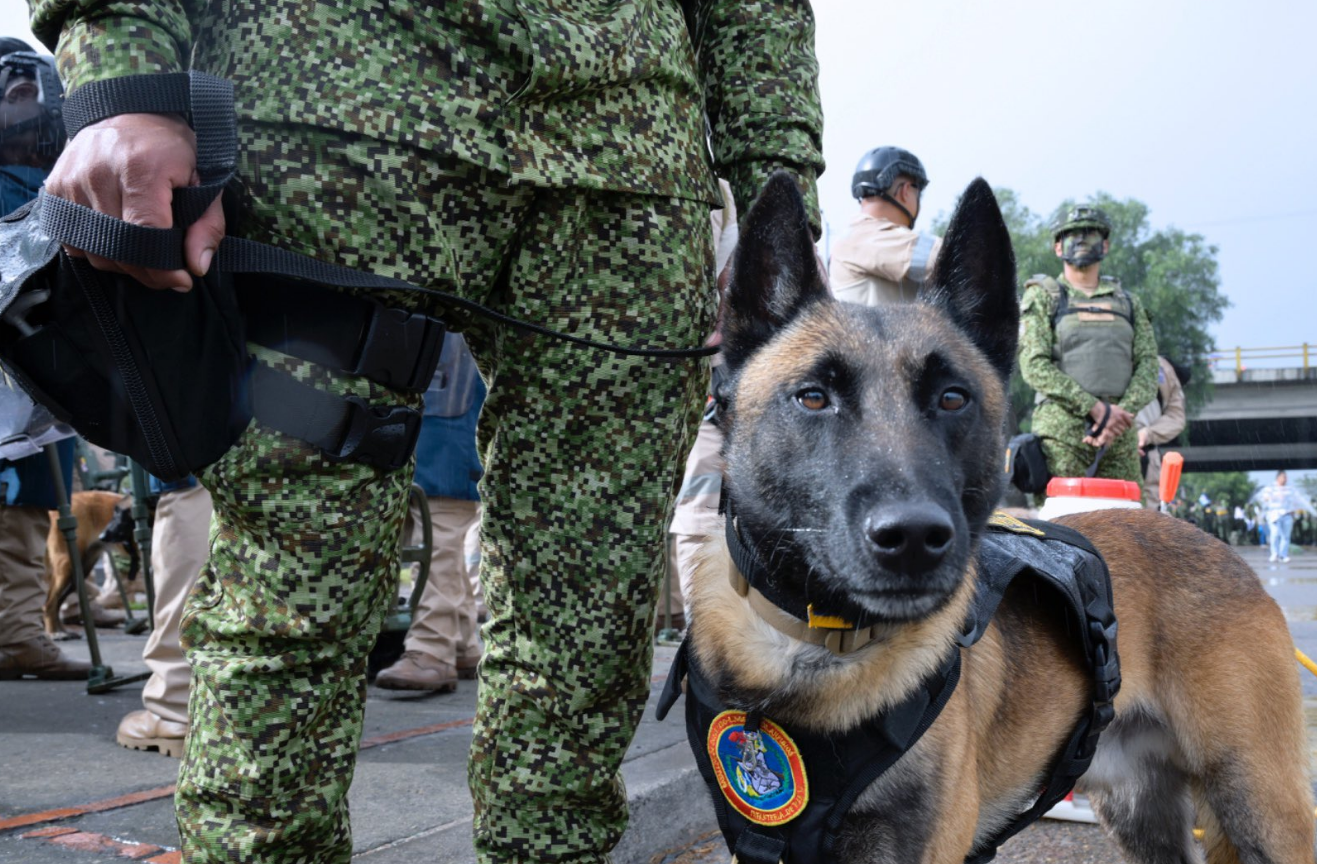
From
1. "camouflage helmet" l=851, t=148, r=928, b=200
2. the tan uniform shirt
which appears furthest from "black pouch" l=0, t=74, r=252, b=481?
"camouflage helmet" l=851, t=148, r=928, b=200

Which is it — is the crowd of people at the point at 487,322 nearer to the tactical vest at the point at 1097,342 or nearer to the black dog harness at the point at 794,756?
the black dog harness at the point at 794,756

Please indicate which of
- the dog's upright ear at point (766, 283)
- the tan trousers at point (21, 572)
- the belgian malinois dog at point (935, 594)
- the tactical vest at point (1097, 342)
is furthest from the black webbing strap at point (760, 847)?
the tactical vest at point (1097, 342)

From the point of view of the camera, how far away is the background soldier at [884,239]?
487 centimetres

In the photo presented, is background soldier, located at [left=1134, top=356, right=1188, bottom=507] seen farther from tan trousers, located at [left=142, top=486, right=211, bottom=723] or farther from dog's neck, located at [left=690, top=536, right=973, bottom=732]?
tan trousers, located at [left=142, top=486, right=211, bottom=723]

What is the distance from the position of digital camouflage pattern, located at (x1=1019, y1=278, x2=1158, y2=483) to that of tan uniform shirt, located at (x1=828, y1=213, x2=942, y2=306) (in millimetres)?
1765

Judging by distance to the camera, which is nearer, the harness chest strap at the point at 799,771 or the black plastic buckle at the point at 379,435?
the black plastic buckle at the point at 379,435

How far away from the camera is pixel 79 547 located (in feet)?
25.0

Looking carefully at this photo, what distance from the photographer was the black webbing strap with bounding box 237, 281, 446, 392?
1608 millimetres

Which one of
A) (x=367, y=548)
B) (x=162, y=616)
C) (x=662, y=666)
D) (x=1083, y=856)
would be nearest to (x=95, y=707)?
(x=162, y=616)

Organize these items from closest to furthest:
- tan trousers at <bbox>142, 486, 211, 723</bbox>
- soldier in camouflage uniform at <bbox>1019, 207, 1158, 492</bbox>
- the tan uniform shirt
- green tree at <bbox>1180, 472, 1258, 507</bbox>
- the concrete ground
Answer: the concrete ground < tan trousers at <bbox>142, 486, 211, 723</bbox> < the tan uniform shirt < soldier in camouflage uniform at <bbox>1019, 207, 1158, 492</bbox> < green tree at <bbox>1180, 472, 1258, 507</bbox>

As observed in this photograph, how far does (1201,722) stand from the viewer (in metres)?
2.61

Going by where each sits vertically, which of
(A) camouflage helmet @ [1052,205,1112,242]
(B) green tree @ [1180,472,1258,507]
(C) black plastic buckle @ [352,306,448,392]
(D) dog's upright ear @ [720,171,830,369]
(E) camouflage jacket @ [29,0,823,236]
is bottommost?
(B) green tree @ [1180,472,1258,507]

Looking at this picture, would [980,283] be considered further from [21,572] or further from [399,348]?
[21,572]

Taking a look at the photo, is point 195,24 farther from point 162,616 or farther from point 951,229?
point 162,616
